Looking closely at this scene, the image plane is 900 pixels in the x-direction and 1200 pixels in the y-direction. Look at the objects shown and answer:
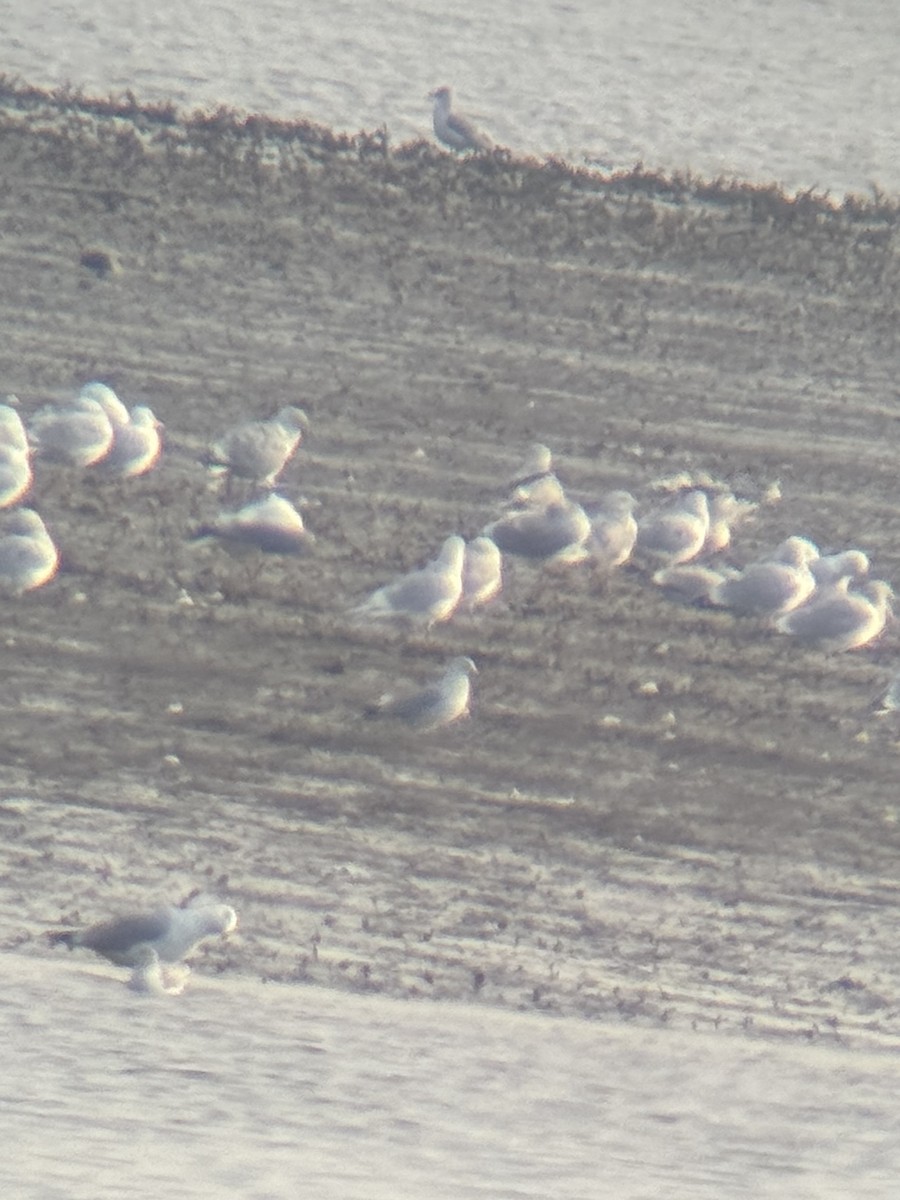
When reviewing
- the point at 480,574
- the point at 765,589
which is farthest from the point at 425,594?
the point at 765,589

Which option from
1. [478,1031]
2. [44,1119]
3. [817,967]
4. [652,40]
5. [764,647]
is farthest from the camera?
[652,40]

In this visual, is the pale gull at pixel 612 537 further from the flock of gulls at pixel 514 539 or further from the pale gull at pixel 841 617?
the pale gull at pixel 841 617

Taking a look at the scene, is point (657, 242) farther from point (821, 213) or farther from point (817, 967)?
point (817, 967)

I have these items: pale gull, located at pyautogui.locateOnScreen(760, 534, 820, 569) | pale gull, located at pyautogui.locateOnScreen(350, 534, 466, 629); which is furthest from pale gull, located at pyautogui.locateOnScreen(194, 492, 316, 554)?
pale gull, located at pyautogui.locateOnScreen(760, 534, 820, 569)

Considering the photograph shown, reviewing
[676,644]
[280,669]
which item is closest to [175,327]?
[280,669]

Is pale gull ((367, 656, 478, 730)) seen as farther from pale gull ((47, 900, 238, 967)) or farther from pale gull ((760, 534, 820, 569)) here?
pale gull ((760, 534, 820, 569))

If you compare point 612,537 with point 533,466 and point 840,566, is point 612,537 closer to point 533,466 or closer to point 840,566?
point 533,466
